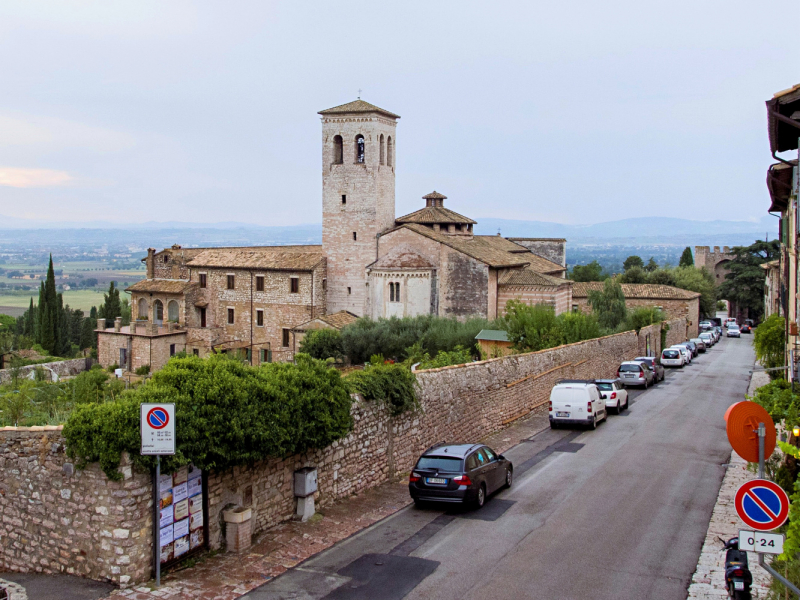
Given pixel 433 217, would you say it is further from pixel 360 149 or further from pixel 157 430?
pixel 157 430

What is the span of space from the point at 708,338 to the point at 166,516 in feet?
183

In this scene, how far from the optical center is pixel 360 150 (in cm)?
4984

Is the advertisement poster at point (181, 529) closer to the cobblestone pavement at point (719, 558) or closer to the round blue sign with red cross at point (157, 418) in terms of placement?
the round blue sign with red cross at point (157, 418)

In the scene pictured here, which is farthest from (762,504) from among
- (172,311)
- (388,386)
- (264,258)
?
(172,311)

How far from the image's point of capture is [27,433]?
33.8ft

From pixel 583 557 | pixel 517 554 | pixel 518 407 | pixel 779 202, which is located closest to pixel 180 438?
pixel 517 554

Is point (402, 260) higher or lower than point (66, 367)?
higher

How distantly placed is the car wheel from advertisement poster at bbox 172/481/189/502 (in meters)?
5.42

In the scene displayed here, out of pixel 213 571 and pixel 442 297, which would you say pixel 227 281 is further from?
pixel 213 571

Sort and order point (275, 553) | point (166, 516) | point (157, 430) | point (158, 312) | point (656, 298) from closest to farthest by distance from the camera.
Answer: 1. point (157, 430)
2. point (166, 516)
3. point (275, 553)
4. point (158, 312)
5. point (656, 298)

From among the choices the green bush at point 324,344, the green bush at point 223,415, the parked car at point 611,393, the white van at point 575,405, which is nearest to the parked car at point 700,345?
the green bush at point 324,344

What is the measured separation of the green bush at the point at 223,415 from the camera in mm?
9680

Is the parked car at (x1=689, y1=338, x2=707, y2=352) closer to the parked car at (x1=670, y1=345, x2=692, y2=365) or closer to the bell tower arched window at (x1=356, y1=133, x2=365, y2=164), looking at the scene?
the parked car at (x1=670, y1=345, x2=692, y2=365)

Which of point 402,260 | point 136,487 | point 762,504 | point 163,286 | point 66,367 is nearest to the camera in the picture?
point 762,504
